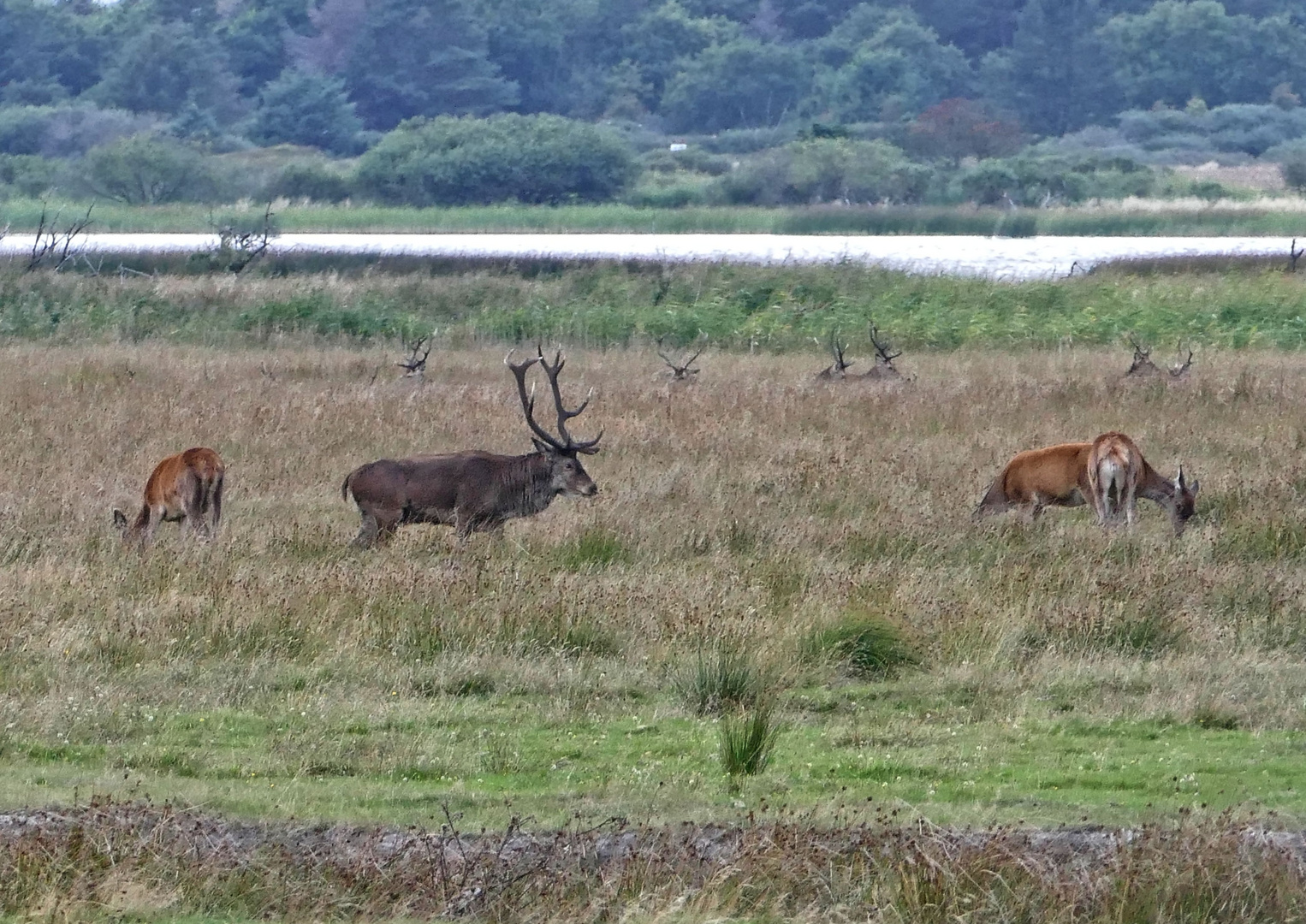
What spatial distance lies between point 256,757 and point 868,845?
2795 mm

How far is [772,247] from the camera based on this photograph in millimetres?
52406

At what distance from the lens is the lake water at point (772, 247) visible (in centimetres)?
4103

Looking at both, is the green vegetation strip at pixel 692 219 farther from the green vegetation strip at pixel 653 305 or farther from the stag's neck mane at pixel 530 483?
the stag's neck mane at pixel 530 483

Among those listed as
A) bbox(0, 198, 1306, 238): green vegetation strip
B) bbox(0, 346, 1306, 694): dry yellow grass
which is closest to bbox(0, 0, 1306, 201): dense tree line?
bbox(0, 198, 1306, 238): green vegetation strip

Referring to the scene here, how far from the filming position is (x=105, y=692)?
28.4 feet

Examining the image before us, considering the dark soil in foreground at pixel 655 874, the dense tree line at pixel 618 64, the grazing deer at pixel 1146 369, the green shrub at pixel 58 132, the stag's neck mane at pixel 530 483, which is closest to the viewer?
the dark soil in foreground at pixel 655 874

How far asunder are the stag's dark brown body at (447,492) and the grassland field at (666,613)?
213 mm

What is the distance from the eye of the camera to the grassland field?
293 inches

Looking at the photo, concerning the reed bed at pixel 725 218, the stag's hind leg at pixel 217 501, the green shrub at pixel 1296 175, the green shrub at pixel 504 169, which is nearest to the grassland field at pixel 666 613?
the stag's hind leg at pixel 217 501

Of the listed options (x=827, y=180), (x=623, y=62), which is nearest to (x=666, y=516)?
(x=827, y=180)

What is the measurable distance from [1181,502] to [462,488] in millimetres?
5043

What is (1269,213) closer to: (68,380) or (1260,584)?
(68,380)

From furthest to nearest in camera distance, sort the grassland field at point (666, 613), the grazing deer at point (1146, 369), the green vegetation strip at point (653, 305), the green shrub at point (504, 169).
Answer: the green shrub at point (504, 169), the green vegetation strip at point (653, 305), the grazing deer at point (1146, 369), the grassland field at point (666, 613)

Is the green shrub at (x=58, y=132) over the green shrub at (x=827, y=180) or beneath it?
over
